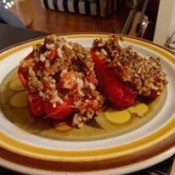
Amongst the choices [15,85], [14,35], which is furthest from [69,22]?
[15,85]

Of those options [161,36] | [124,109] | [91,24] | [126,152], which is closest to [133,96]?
[124,109]

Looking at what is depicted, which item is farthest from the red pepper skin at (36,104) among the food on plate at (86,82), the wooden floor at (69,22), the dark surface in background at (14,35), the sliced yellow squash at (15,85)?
the wooden floor at (69,22)

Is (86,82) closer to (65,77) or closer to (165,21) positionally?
(65,77)

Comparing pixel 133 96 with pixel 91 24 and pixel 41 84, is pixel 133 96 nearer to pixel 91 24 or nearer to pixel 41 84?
pixel 41 84

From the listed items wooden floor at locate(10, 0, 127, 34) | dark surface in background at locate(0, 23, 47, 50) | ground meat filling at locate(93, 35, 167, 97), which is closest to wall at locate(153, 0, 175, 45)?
dark surface in background at locate(0, 23, 47, 50)

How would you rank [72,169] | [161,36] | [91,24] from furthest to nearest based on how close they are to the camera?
[91,24] < [161,36] < [72,169]
